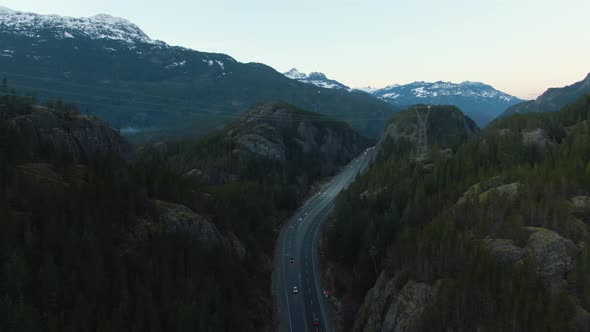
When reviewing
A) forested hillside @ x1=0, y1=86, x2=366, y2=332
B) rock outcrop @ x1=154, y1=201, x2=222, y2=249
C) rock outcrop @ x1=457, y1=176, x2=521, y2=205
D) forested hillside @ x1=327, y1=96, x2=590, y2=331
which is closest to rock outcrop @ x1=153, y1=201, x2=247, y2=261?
rock outcrop @ x1=154, y1=201, x2=222, y2=249

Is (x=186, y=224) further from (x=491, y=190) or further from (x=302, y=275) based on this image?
(x=491, y=190)

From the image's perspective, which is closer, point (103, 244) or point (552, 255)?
point (552, 255)

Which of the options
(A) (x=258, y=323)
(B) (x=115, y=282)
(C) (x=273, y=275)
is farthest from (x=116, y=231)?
(C) (x=273, y=275)

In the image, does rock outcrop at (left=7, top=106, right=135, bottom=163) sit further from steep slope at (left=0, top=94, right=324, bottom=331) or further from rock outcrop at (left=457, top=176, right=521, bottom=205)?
rock outcrop at (left=457, top=176, right=521, bottom=205)

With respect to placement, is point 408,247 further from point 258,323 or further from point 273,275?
point 273,275

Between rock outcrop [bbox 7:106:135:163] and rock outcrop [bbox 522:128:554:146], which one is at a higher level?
rock outcrop [bbox 522:128:554:146]

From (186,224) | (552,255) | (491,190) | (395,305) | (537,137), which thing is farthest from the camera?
(537,137)

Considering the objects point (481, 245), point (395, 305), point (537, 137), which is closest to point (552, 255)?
point (481, 245)

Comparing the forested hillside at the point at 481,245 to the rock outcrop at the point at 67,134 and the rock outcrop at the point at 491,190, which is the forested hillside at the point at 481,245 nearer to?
the rock outcrop at the point at 491,190
